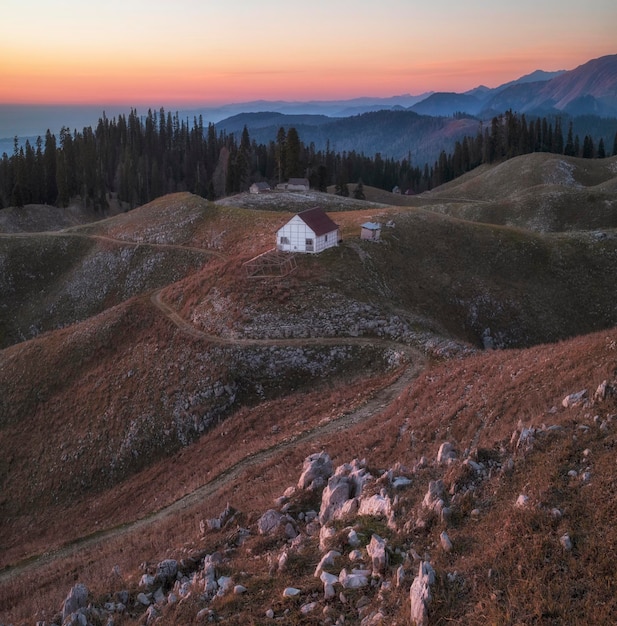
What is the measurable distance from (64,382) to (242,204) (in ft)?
189

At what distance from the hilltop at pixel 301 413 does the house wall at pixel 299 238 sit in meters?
2.21

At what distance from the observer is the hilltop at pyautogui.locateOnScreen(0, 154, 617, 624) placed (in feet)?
40.5

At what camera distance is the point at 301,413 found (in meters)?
33.9

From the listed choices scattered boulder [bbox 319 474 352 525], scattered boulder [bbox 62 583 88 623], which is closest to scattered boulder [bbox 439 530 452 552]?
scattered boulder [bbox 319 474 352 525]

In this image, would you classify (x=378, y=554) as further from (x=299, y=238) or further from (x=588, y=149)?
(x=588, y=149)

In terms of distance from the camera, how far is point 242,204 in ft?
316

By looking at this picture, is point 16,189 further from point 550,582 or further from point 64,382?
point 550,582

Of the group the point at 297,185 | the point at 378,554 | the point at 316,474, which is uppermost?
the point at 297,185

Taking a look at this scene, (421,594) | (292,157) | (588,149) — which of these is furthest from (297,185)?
(588,149)

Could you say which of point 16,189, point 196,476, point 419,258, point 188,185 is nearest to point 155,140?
point 188,185

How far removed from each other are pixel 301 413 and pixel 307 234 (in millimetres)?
25796

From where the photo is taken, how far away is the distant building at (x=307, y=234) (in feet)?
178

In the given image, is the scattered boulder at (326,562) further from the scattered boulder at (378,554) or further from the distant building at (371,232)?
the distant building at (371,232)

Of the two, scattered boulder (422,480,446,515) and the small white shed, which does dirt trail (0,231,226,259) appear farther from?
scattered boulder (422,480,446,515)
